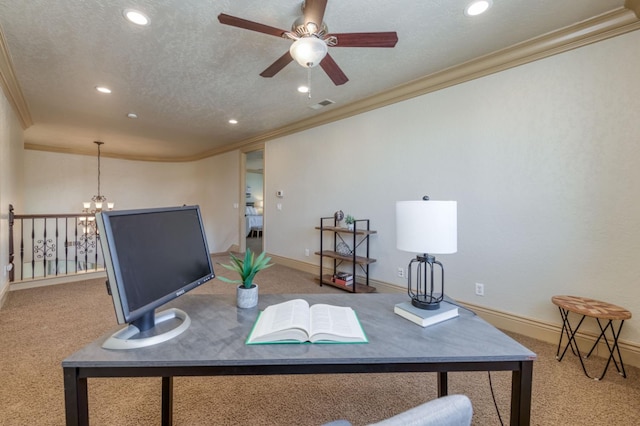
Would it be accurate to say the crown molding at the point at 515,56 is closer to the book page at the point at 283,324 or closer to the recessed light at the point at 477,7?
the recessed light at the point at 477,7

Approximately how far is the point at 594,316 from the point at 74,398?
280 cm

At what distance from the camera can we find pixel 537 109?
2.38 meters

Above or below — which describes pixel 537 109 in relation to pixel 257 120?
below

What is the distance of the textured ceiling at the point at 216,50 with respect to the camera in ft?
6.45

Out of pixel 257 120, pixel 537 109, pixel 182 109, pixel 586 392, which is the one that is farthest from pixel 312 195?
pixel 586 392

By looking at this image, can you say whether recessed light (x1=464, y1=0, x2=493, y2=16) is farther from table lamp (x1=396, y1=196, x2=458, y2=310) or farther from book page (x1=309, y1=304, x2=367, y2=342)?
book page (x1=309, y1=304, x2=367, y2=342)

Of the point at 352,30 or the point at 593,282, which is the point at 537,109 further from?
the point at 352,30

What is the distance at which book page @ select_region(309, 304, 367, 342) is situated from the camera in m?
0.99

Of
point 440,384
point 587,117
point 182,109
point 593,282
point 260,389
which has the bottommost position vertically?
point 260,389

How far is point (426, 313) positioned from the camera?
1152 mm

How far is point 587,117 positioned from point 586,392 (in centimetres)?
201

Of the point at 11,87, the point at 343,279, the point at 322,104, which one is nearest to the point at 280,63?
the point at 322,104

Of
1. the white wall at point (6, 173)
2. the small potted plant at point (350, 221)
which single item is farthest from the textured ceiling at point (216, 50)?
the small potted plant at point (350, 221)

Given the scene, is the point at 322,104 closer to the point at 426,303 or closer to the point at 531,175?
the point at 531,175
